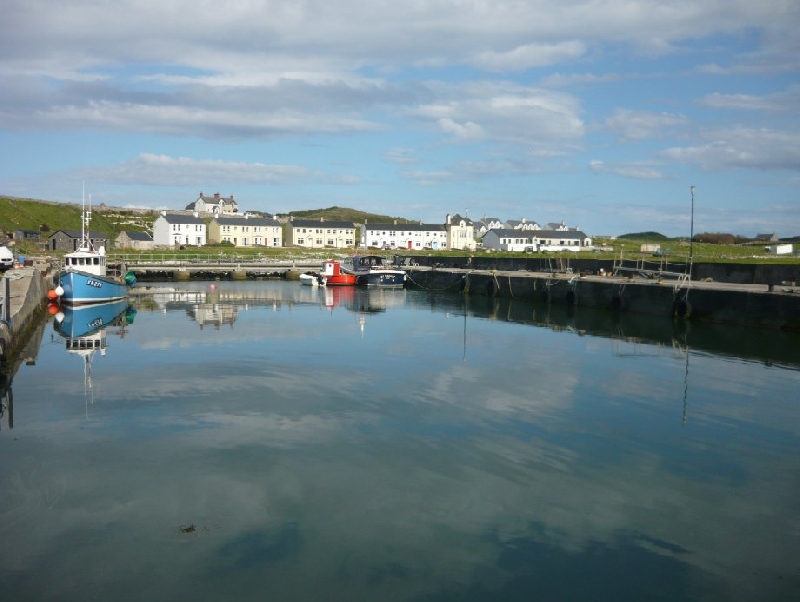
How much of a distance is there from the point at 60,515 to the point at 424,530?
5545mm

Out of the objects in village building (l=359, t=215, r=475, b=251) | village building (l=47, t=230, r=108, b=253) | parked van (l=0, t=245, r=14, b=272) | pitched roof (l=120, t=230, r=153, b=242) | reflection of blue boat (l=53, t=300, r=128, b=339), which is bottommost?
reflection of blue boat (l=53, t=300, r=128, b=339)

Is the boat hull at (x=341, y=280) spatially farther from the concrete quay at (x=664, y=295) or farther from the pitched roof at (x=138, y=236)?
the pitched roof at (x=138, y=236)

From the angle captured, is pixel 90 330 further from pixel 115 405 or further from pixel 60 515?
pixel 60 515

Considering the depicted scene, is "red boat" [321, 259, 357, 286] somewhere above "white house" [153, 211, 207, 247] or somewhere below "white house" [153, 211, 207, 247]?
below

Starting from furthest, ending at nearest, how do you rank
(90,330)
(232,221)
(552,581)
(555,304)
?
1. (232,221)
2. (555,304)
3. (90,330)
4. (552,581)

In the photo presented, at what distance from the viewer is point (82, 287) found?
41625mm

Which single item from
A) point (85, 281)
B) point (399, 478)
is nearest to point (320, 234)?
point (85, 281)

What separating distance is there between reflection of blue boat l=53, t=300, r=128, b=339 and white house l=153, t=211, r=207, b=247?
71.6 m

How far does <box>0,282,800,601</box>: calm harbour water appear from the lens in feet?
31.0

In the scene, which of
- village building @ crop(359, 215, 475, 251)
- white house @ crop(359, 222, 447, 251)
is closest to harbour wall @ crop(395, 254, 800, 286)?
white house @ crop(359, 222, 447, 251)

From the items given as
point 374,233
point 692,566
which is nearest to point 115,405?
point 692,566

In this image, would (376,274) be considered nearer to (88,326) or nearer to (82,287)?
(82,287)

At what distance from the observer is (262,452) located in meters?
14.3

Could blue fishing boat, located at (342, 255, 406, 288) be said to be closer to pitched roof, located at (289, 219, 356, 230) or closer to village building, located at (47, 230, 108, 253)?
village building, located at (47, 230, 108, 253)
